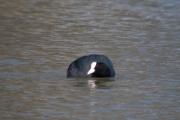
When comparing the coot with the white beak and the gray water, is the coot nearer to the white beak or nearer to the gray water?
the white beak

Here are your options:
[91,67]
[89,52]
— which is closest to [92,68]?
[91,67]

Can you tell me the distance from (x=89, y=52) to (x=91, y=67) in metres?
2.00

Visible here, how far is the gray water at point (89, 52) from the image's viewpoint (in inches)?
568

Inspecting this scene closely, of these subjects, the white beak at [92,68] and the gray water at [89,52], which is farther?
the white beak at [92,68]

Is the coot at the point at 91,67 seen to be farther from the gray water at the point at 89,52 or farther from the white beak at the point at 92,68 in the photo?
the gray water at the point at 89,52

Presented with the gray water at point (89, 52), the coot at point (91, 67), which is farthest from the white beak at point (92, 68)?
the gray water at point (89, 52)

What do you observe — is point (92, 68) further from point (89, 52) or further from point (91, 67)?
point (89, 52)

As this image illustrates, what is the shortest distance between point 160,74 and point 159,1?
22.7 ft

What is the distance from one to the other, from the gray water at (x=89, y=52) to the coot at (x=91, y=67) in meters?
0.13

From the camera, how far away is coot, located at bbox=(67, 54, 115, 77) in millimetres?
16094

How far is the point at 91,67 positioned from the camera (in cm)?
1612

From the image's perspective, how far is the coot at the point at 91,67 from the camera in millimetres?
16094

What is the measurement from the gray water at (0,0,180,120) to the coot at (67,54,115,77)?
0.42ft

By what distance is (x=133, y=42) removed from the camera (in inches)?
742
